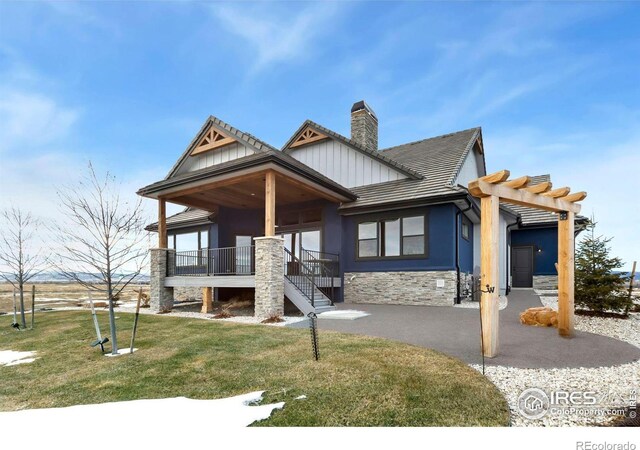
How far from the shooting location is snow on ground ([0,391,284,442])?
9.83ft

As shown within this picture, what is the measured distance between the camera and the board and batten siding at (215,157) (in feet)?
36.2

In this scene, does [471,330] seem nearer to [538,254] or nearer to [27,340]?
[27,340]

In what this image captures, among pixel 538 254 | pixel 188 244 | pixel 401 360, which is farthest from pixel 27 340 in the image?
pixel 538 254

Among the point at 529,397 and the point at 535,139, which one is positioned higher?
the point at 535,139

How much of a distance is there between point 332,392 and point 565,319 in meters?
5.69

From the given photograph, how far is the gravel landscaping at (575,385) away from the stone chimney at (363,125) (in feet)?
40.5

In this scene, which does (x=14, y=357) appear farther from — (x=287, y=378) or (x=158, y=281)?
(x=158, y=281)

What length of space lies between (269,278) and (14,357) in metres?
5.48

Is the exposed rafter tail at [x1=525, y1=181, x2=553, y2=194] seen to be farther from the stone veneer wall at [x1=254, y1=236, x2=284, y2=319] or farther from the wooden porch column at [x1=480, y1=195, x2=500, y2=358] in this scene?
the stone veneer wall at [x1=254, y1=236, x2=284, y2=319]

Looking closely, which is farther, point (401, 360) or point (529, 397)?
point (401, 360)

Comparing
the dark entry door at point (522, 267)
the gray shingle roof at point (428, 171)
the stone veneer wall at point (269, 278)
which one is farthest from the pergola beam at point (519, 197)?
the dark entry door at point (522, 267)

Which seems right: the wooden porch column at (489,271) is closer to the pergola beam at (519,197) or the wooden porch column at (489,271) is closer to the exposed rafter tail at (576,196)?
the pergola beam at (519,197)

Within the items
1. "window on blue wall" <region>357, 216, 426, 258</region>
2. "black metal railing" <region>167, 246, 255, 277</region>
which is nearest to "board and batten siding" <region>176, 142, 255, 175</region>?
"black metal railing" <region>167, 246, 255, 277</region>

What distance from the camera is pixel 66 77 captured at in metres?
9.77
